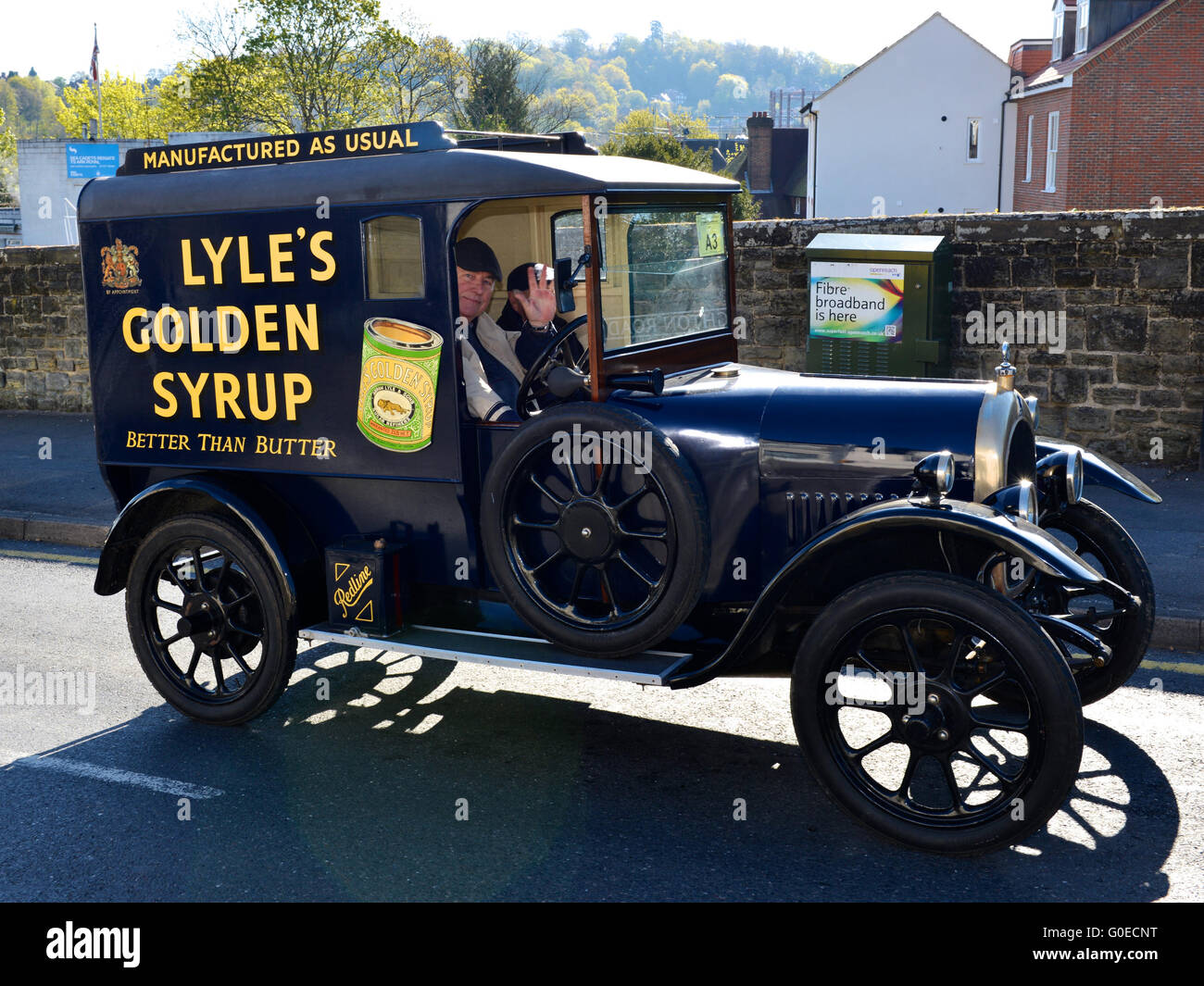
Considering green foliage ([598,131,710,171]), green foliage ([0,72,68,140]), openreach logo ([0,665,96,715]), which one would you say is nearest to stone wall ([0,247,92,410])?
openreach logo ([0,665,96,715])

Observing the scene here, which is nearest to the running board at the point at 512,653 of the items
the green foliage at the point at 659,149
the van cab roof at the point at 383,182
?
the van cab roof at the point at 383,182

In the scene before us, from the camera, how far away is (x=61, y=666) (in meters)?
5.80

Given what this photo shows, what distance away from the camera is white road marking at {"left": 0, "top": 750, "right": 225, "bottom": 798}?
438cm

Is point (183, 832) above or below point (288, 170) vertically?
below

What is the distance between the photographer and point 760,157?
60094 mm

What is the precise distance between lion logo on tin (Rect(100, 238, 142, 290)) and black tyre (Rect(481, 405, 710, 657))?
196cm

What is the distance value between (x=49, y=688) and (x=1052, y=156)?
3282 centimetres

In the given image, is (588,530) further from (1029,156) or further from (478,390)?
(1029,156)

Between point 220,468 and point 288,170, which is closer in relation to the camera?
point 288,170
